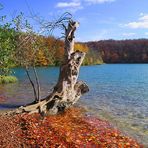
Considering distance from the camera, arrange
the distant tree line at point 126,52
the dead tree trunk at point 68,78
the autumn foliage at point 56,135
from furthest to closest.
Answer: the distant tree line at point 126,52 < the dead tree trunk at point 68,78 < the autumn foliage at point 56,135

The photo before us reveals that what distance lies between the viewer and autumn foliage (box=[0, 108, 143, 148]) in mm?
12781

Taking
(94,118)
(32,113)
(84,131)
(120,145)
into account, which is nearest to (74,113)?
(94,118)

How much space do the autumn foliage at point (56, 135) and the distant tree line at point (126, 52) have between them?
168m

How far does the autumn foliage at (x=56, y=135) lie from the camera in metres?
12.8

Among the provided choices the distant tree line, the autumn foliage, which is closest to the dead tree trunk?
the autumn foliage

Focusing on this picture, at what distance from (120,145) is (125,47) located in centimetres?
18332

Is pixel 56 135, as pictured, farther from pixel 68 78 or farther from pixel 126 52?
pixel 126 52

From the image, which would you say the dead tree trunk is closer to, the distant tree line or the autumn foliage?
the autumn foliage

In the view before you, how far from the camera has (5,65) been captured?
68.2ft

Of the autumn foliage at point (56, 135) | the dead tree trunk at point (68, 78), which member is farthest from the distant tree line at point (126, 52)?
the autumn foliage at point (56, 135)

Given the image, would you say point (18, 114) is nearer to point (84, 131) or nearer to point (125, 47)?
point (84, 131)

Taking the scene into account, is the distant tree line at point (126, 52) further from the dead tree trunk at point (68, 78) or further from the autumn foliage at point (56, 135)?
the autumn foliage at point (56, 135)

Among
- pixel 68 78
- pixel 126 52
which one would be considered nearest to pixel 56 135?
pixel 68 78

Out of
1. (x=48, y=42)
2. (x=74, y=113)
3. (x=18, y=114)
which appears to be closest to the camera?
(x=18, y=114)
